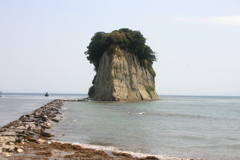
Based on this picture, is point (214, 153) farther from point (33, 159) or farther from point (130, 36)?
point (130, 36)

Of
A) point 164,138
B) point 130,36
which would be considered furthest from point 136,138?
point 130,36

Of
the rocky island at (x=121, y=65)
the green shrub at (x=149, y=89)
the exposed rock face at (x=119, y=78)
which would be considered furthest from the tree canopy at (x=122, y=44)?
the green shrub at (x=149, y=89)

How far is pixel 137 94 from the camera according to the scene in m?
66.4

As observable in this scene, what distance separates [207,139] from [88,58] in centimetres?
6140

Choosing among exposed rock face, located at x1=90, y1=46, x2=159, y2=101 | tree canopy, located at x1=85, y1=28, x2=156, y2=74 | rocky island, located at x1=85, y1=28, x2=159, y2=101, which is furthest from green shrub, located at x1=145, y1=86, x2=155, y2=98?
tree canopy, located at x1=85, y1=28, x2=156, y2=74

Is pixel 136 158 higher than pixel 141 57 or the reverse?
the reverse

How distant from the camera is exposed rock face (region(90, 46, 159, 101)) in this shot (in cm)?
6162

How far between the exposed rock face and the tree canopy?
4.82ft

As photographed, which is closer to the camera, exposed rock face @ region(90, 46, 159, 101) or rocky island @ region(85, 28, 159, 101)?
exposed rock face @ region(90, 46, 159, 101)

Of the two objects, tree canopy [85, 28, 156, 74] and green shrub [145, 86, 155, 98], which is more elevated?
tree canopy [85, 28, 156, 74]

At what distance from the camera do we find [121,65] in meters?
63.9

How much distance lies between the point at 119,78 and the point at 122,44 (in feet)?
24.8

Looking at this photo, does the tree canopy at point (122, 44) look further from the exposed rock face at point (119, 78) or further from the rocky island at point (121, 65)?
the exposed rock face at point (119, 78)

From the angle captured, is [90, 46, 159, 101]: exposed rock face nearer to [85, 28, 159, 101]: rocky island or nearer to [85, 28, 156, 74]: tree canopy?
[85, 28, 159, 101]: rocky island
